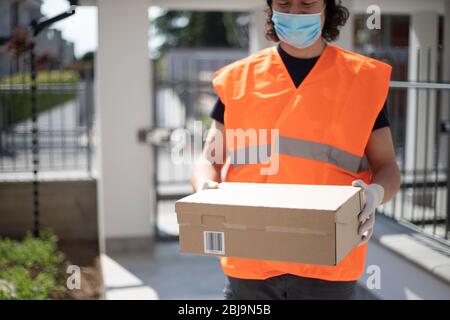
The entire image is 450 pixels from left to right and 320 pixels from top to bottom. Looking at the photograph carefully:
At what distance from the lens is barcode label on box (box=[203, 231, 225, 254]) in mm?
1556

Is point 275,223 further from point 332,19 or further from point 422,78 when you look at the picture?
point 422,78

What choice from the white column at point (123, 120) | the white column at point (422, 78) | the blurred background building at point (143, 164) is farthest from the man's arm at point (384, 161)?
the white column at point (123, 120)

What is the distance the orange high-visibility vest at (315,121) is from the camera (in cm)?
181

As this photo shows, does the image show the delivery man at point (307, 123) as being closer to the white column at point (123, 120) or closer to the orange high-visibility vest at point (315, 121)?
the orange high-visibility vest at point (315, 121)

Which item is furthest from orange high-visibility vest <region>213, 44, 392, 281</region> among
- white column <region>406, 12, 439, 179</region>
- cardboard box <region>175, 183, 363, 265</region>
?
white column <region>406, 12, 439, 179</region>

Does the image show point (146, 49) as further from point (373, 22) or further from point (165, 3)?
point (373, 22)

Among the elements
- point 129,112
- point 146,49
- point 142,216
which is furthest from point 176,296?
point 146,49

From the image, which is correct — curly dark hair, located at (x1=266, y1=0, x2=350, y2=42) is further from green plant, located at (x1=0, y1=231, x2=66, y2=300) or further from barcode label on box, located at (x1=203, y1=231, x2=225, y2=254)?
green plant, located at (x1=0, y1=231, x2=66, y2=300)

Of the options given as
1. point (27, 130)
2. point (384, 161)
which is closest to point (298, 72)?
point (384, 161)

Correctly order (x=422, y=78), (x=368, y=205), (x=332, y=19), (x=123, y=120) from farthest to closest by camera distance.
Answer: (x=422, y=78)
(x=123, y=120)
(x=332, y=19)
(x=368, y=205)

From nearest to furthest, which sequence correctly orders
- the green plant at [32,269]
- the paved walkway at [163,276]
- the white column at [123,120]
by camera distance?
1. the green plant at [32,269]
2. the paved walkway at [163,276]
3. the white column at [123,120]

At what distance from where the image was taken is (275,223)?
1.48 m

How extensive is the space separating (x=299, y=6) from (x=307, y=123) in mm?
400

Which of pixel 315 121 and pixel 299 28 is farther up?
pixel 299 28
